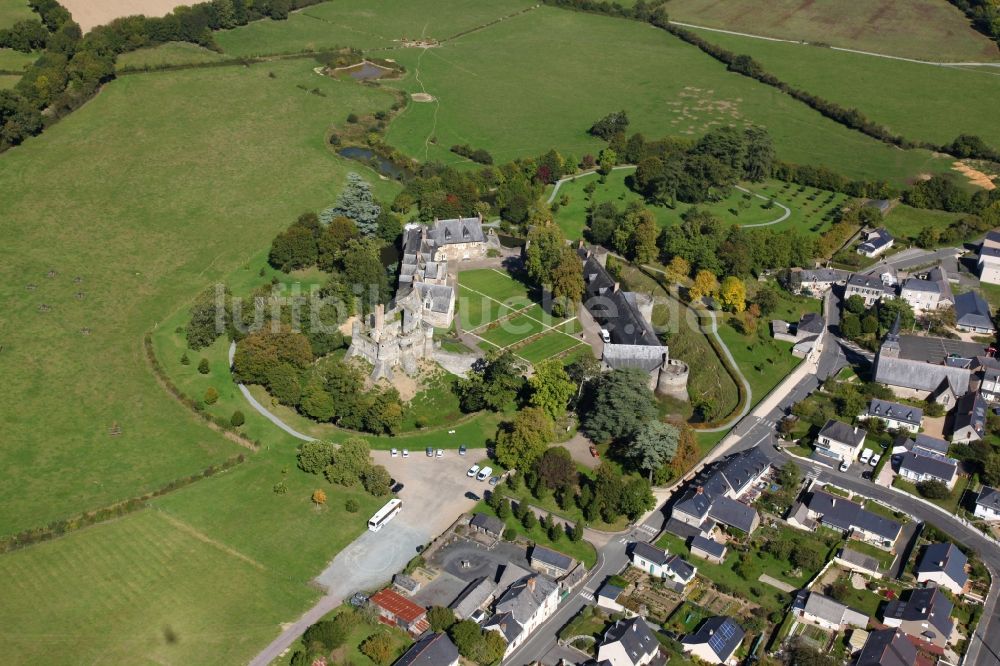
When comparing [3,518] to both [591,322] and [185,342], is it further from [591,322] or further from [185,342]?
[591,322]

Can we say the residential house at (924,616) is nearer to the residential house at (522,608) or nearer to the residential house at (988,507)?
the residential house at (988,507)

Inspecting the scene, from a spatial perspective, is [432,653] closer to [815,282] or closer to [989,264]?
[815,282]

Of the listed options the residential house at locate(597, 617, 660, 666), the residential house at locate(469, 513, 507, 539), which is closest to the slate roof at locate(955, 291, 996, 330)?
the residential house at locate(469, 513, 507, 539)

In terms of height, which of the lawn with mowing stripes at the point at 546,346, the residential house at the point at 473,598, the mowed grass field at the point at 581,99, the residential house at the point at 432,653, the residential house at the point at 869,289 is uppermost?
the mowed grass field at the point at 581,99

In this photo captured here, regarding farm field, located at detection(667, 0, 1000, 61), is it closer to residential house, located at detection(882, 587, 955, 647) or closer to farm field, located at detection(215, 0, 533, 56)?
farm field, located at detection(215, 0, 533, 56)

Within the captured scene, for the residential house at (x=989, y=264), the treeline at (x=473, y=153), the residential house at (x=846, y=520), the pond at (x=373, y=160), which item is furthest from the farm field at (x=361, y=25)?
the residential house at (x=846, y=520)

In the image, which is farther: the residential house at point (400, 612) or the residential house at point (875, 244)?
the residential house at point (875, 244)
